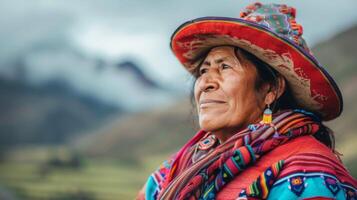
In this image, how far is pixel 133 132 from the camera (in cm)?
4856

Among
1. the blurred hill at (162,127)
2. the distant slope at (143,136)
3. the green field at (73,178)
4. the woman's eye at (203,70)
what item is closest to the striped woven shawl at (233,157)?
the woman's eye at (203,70)

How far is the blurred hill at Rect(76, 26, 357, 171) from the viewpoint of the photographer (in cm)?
3196

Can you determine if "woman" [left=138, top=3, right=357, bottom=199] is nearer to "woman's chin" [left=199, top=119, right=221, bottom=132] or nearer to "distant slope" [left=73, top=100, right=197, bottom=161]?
"woman's chin" [left=199, top=119, right=221, bottom=132]

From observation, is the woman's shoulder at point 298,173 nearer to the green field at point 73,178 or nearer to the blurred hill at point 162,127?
the green field at point 73,178

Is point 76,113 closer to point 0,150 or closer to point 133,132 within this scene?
point 133,132

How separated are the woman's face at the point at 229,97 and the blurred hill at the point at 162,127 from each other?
955 inches

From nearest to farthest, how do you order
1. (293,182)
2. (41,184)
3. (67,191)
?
(293,182)
(67,191)
(41,184)

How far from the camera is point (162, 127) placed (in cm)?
4622

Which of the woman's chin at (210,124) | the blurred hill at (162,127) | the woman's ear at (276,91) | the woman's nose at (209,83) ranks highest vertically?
the blurred hill at (162,127)

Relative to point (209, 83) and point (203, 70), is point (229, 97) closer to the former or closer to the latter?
point (209, 83)

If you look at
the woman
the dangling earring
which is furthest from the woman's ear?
the dangling earring

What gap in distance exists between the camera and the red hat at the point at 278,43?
7.56 ft

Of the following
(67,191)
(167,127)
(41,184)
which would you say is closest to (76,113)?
(167,127)

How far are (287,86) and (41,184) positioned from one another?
25406 mm
